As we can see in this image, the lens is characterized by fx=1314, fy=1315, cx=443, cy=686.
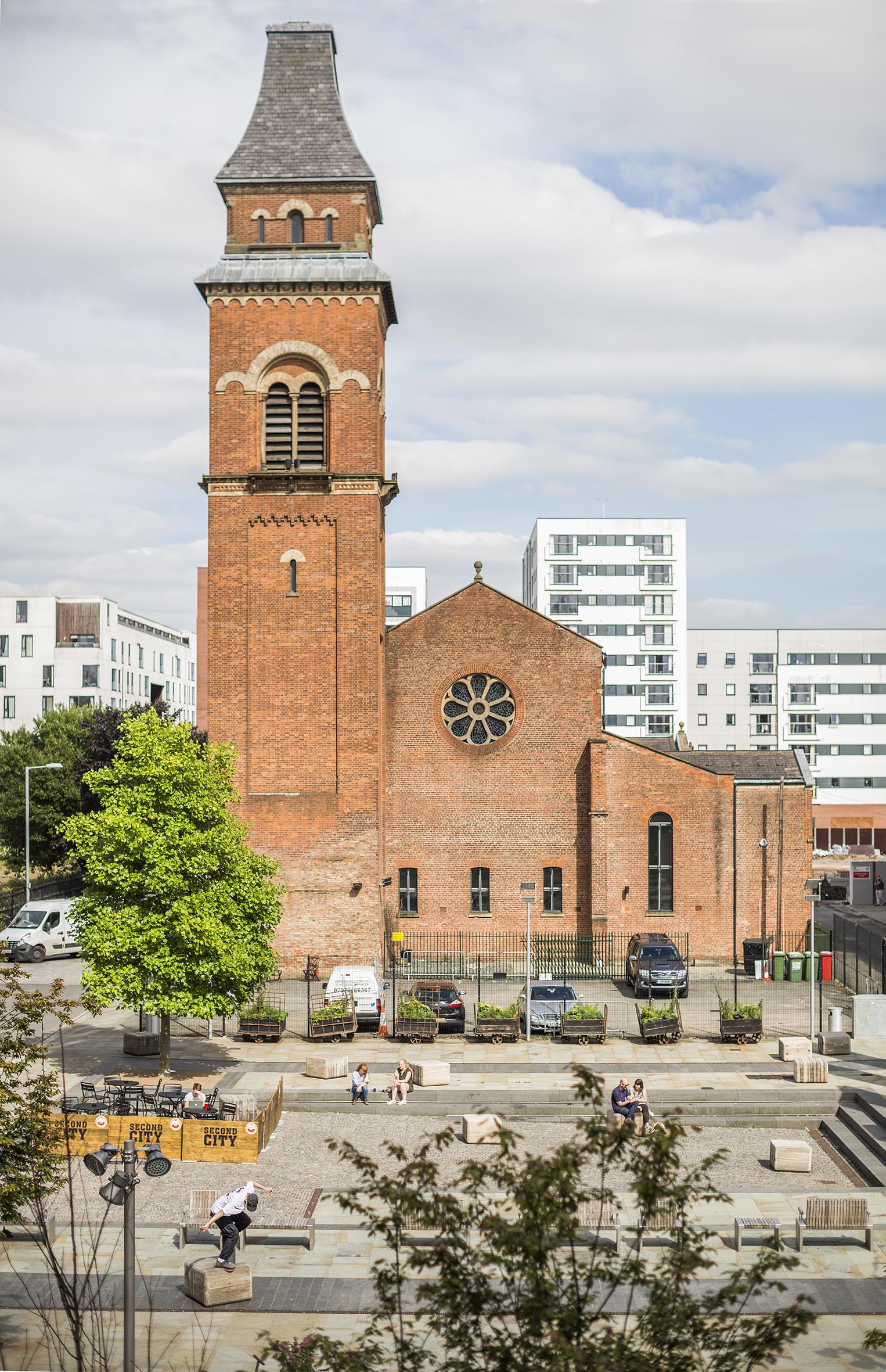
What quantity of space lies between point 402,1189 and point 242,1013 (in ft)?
77.5

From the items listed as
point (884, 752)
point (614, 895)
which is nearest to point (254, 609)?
point (614, 895)

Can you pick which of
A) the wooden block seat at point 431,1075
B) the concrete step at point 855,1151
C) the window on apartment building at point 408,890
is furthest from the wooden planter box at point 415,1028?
the window on apartment building at point 408,890

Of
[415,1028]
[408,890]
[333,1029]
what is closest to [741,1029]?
[415,1028]

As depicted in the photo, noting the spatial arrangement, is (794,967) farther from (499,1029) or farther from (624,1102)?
(624,1102)

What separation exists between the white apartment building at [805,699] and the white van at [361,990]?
7199 cm

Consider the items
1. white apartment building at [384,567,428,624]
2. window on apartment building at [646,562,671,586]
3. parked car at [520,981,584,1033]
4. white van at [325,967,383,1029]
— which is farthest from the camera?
white apartment building at [384,567,428,624]

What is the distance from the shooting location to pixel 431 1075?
1098 inches

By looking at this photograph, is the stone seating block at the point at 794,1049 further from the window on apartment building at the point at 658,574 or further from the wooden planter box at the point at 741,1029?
the window on apartment building at the point at 658,574

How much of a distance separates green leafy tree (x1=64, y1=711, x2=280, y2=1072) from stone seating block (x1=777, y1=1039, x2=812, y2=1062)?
12001 mm

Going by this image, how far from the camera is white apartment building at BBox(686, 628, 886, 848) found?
339ft

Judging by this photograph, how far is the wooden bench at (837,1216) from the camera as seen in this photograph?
62.3 feet

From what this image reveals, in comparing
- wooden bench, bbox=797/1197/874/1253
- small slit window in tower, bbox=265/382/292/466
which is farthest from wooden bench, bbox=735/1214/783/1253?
small slit window in tower, bbox=265/382/292/466

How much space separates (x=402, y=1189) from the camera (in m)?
9.61

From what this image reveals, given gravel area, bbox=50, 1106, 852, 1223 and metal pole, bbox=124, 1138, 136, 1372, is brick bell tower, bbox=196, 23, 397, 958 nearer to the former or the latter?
gravel area, bbox=50, 1106, 852, 1223
